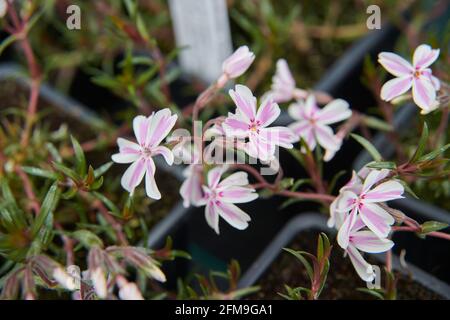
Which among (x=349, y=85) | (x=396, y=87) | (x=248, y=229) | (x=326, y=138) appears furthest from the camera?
(x=349, y=85)

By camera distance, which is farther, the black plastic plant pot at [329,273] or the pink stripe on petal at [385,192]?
the black plastic plant pot at [329,273]

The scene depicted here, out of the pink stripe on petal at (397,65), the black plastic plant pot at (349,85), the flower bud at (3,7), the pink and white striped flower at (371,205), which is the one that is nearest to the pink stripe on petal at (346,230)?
the pink and white striped flower at (371,205)

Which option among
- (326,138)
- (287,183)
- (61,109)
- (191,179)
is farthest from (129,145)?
(61,109)

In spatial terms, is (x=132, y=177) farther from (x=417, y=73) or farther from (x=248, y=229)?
(x=248, y=229)

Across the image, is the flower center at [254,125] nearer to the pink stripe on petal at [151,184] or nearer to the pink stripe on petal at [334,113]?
the pink stripe on petal at [151,184]

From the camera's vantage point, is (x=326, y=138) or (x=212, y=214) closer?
(x=212, y=214)

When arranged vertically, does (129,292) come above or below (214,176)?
below

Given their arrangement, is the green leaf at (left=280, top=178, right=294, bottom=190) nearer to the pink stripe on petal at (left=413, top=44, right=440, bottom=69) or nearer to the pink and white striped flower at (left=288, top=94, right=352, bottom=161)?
the pink and white striped flower at (left=288, top=94, right=352, bottom=161)
